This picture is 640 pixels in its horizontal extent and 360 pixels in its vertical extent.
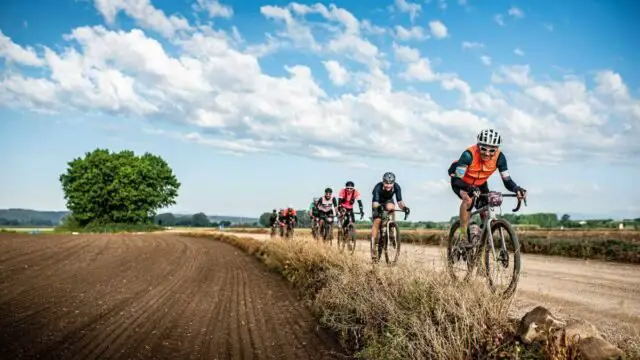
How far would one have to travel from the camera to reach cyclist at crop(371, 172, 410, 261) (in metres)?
12.7

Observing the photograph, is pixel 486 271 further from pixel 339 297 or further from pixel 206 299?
pixel 206 299

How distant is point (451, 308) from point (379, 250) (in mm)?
7032

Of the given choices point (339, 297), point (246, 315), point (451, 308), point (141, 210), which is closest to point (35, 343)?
point (246, 315)

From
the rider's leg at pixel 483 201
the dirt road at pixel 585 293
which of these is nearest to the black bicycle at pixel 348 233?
the dirt road at pixel 585 293

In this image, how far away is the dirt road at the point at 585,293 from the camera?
6746mm

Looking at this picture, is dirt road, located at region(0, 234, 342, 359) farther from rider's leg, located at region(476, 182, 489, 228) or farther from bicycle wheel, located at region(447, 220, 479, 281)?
rider's leg, located at region(476, 182, 489, 228)

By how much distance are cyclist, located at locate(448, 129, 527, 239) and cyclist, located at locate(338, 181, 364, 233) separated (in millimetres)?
8667

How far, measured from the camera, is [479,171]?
26.2 feet

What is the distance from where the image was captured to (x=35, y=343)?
7.91 meters

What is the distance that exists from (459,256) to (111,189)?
3139 inches

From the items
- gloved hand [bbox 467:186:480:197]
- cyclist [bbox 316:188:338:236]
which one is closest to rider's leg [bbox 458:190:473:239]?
gloved hand [bbox 467:186:480:197]

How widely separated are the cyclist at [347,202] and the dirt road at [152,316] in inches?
106

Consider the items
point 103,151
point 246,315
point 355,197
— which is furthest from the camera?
point 103,151

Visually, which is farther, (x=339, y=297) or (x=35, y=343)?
(x=339, y=297)
